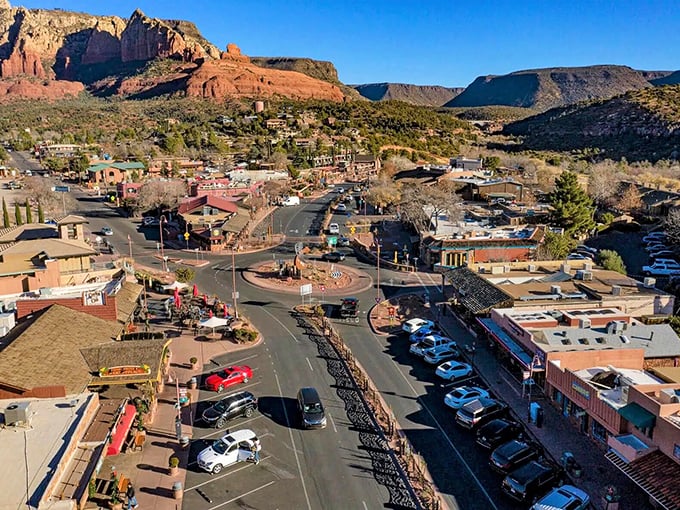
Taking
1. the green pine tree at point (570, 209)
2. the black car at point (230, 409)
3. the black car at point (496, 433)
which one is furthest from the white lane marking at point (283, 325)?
the green pine tree at point (570, 209)

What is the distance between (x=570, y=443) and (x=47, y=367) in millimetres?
21523

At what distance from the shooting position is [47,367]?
76.8 ft

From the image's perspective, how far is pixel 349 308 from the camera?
39188mm

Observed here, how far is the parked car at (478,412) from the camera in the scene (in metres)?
24.8

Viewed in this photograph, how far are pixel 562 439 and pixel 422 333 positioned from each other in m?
12.3

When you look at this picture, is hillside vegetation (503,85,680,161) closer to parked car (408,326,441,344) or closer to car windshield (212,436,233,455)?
parked car (408,326,441,344)

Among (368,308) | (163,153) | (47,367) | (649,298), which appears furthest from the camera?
(163,153)

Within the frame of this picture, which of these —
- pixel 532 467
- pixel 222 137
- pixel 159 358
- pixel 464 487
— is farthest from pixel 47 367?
pixel 222 137

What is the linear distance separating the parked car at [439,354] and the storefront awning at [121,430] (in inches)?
607

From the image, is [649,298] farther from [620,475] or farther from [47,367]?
[47,367]

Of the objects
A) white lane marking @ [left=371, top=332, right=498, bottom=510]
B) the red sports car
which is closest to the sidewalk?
white lane marking @ [left=371, top=332, right=498, bottom=510]

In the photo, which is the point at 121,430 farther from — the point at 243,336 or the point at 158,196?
the point at 158,196

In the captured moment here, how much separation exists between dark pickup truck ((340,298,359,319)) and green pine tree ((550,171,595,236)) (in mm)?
29929

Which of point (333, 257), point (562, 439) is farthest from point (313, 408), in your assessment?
point (333, 257)
